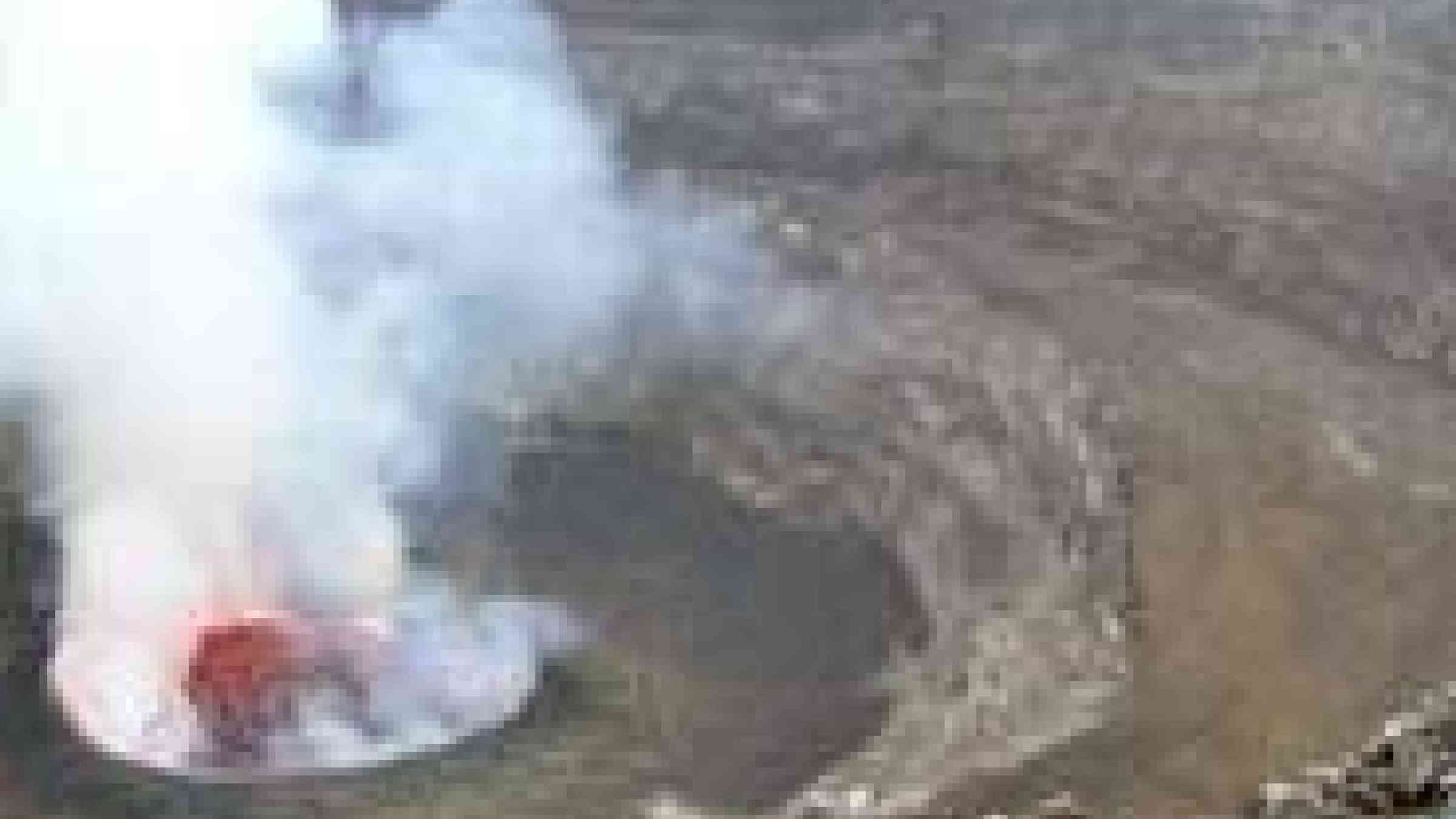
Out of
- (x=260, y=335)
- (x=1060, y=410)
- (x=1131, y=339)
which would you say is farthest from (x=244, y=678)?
(x=1131, y=339)

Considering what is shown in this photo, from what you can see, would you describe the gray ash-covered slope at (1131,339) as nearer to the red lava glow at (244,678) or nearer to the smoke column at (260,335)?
the smoke column at (260,335)

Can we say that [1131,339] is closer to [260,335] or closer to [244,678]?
[260,335]

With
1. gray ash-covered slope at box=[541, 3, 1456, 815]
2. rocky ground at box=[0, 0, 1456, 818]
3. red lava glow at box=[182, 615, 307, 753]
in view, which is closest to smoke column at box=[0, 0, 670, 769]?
red lava glow at box=[182, 615, 307, 753]

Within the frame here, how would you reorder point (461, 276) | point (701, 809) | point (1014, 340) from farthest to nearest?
1. point (461, 276)
2. point (1014, 340)
3. point (701, 809)

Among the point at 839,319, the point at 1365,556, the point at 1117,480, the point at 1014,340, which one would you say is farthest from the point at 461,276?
the point at 1365,556

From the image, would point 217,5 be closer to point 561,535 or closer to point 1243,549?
point 561,535

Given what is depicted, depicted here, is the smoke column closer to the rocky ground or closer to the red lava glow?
the red lava glow
